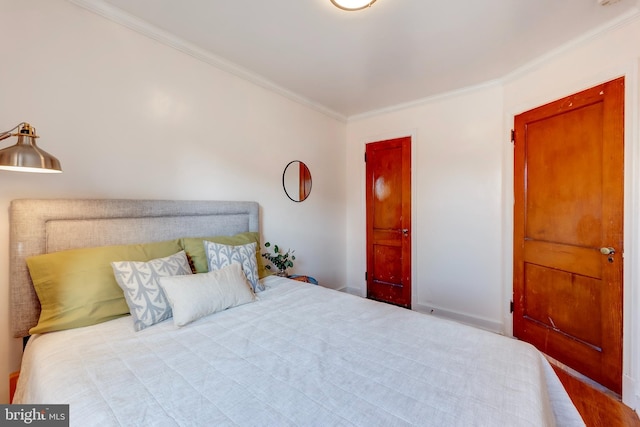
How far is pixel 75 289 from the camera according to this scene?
1363mm

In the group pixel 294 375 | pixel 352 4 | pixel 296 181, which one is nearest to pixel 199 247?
pixel 294 375

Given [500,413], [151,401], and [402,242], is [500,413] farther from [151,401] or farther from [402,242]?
[402,242]

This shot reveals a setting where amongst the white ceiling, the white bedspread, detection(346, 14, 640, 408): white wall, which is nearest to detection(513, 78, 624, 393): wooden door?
detection(346, 14, 640, 408): white wall

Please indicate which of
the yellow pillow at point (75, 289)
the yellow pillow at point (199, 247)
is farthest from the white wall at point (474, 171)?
the yellow pillow at point (75, 289)

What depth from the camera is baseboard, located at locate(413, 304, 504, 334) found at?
2.74 metres

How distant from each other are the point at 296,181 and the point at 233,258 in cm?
143

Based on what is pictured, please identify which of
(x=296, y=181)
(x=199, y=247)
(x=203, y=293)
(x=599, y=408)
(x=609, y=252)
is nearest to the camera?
(x=203, y=293)

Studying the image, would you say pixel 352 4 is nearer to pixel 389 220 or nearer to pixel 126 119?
pixel 126 119

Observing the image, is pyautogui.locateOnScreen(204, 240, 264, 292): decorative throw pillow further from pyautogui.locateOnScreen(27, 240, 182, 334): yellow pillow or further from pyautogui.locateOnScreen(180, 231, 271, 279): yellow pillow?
pyautogui.locateOnScreen(27, 240, 182, 334): yellow pillow

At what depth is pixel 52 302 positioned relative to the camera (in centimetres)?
134

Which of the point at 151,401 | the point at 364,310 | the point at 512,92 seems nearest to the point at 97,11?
the point at 151,401

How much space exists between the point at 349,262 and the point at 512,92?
2.68 m

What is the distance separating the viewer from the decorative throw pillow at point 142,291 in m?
1.36

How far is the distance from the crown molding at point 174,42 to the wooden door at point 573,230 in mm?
2423
